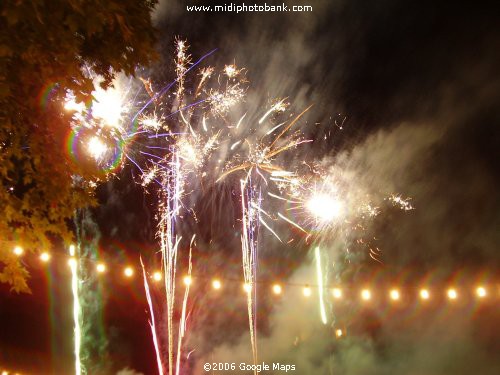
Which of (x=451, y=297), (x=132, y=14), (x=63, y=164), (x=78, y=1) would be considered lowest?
(x=451, y=297)

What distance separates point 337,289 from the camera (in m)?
7.70

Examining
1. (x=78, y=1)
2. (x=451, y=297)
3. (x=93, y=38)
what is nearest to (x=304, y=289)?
(x=451, y=297)

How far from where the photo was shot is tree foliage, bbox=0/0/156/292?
389 cm

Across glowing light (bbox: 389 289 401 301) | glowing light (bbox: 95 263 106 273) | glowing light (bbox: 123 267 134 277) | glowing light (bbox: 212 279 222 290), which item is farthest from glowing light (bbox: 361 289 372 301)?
glowing light (bbox: 95 263 106 273)

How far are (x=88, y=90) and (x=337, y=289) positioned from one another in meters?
5.67

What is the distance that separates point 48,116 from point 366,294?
6.22 meters

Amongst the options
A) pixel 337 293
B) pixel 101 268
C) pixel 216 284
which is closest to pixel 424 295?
pixel 337 293

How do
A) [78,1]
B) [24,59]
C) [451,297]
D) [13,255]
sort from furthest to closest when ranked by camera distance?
[451,297] < [13,255] < [24,59] < [78,1]

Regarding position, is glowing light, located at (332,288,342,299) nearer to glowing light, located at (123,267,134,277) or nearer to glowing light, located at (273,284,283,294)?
glowing light, located at (273,284,283,294)

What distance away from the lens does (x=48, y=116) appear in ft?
14.1

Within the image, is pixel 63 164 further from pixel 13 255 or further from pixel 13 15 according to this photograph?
pixel 13 15

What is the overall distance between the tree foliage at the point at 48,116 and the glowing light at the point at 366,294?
5402mm

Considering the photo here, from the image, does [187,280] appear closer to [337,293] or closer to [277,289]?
[277,289]

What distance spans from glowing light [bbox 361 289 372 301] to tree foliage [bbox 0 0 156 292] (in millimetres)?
5402
